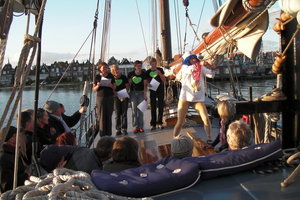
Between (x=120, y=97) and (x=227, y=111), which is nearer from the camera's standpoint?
(x=227, y=111)

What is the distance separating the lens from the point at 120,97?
5953mm

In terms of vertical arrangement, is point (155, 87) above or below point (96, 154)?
above

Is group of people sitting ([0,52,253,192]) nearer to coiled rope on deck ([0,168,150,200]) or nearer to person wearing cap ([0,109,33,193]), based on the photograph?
person wearing cap ([0,109,33,193])

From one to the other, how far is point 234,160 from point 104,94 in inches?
145

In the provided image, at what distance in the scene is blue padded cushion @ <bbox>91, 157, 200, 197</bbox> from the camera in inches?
73.9

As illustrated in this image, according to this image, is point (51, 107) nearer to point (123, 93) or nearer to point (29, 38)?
point (123, 93)

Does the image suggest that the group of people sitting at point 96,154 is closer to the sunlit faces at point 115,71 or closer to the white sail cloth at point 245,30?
the white sail cloth at point 245,30

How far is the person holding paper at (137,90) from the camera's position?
6105mm

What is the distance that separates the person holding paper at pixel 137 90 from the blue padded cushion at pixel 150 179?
3982 millimetres

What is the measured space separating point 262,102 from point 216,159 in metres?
0.96

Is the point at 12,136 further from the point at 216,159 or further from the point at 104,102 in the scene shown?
the point at 104,102

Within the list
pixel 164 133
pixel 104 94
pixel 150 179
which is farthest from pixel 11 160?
pixel 164 133

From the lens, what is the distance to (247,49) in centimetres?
301

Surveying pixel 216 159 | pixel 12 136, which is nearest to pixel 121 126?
pixel 12 136
